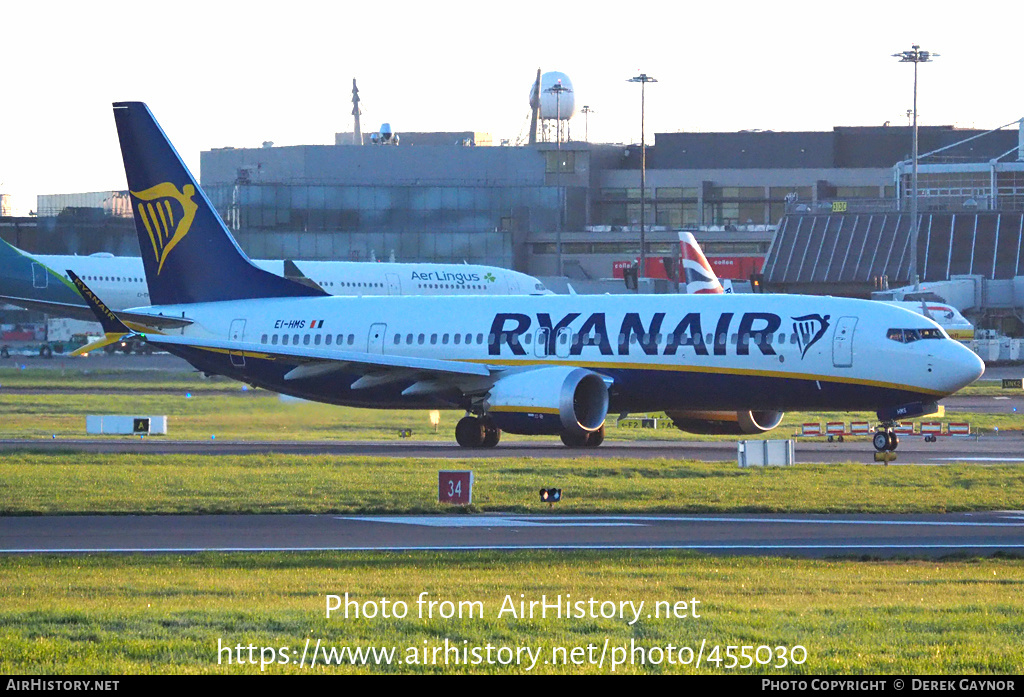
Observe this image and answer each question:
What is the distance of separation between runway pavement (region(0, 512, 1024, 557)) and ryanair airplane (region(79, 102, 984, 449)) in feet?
39.0

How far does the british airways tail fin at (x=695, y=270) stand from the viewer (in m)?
74.6

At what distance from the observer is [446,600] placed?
588 inches

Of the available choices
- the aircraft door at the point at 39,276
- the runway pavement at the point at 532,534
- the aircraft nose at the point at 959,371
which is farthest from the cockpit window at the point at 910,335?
the aircraft door at the point at 39,276

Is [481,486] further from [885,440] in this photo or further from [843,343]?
[885,440]

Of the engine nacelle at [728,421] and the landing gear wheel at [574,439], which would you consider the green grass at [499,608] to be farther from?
the engine nacelle at [728,421]

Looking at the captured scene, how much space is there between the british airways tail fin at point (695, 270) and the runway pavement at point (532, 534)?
50875mm

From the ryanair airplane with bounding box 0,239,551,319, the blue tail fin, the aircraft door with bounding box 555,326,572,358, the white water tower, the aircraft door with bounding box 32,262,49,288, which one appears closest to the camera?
the aircraft door with bounding box 555,326,572,358

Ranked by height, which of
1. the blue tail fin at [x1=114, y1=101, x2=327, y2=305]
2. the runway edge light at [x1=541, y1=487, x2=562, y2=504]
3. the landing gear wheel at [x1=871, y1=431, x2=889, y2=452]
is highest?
the blue tail fin at [x1=114, y1=101, x2=327, y2=305]

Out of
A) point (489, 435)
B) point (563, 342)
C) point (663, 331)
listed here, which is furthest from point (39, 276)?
point (663, 331)

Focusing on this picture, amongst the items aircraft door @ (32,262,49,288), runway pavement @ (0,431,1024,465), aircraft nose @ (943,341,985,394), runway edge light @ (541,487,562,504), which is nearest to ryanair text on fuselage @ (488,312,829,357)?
runway pavement @ (0,431,1024,465)

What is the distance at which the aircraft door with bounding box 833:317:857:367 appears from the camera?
35.4 metres

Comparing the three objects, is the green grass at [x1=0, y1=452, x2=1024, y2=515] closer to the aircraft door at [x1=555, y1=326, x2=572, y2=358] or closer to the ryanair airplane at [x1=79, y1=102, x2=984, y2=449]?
the ryanair airplane at [x1=79, y1=102, x2=984, y2=449]

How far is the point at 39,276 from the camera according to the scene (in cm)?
7838
